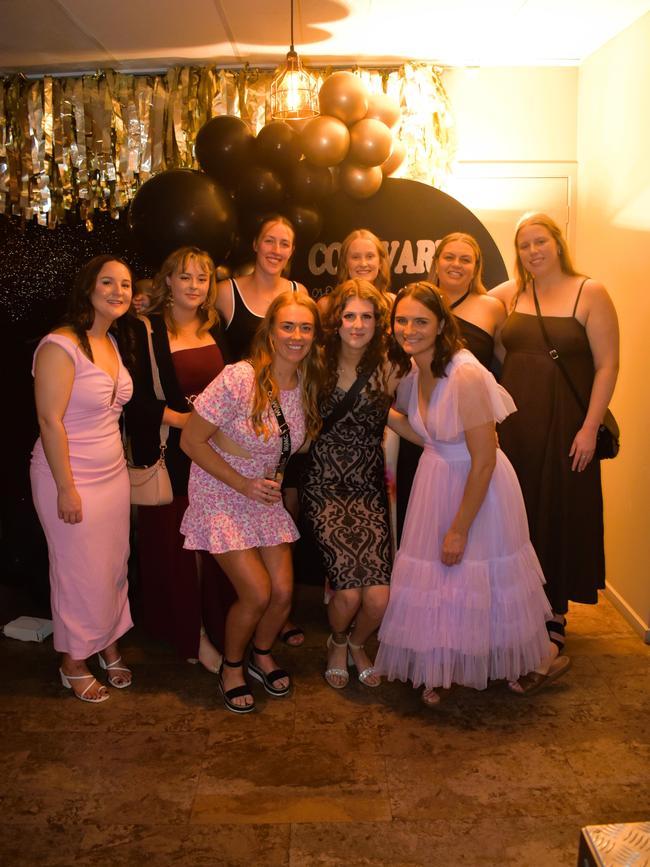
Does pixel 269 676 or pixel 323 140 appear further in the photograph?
pixel 323 140

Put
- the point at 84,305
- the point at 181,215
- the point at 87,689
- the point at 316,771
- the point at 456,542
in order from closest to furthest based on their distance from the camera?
the point at 316,771
the point at 456,542
the point at 84,305
the point at 87,689
the point at 181,215

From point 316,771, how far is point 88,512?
120 cm

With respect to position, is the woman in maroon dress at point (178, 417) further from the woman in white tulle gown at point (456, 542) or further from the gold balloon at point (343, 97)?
the gold balloon at point (343, 97)

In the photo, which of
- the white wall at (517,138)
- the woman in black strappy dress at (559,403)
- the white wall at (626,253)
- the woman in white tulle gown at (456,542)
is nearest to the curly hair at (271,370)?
the woman in white tulle gown at (456,542)

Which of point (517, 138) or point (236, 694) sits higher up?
point (517, 138)

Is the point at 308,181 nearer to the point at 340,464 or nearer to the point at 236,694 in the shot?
the point at 340,464

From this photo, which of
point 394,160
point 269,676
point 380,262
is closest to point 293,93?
point 394,160

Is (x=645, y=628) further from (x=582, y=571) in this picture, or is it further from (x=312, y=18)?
(x=312, y=18)

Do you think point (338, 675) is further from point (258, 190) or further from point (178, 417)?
point (258, 190)

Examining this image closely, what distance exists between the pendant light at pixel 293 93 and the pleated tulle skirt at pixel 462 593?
1.68 metres

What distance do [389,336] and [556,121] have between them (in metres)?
2.13

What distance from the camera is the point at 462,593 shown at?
9.14 ft

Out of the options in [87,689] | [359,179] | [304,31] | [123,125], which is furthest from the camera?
[123,125]

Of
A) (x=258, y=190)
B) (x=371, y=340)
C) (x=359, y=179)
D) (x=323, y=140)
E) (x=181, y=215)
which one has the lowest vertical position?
(x=371, y=340)
